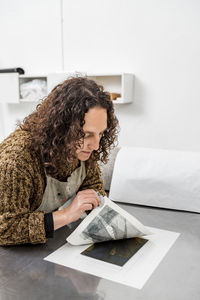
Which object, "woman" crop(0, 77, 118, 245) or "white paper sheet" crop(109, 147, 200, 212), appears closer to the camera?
"woman" crop(0, 77, 118, 245)

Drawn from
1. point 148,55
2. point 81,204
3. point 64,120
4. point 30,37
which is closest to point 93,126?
point 64,120

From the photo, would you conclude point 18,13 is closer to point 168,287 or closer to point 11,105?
point 11,105

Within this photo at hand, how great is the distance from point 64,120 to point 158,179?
0.61 m

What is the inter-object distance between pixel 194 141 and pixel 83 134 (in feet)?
4.80

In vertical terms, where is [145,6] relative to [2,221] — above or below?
above

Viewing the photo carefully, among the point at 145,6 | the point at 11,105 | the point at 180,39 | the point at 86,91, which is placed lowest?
the point at 11,105

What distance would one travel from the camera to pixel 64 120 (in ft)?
3.45


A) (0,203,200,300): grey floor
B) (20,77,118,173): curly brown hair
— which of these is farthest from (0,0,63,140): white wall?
(0,203,200,300): grey floor

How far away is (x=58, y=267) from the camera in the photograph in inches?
36.6

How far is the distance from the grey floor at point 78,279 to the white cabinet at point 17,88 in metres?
1.83

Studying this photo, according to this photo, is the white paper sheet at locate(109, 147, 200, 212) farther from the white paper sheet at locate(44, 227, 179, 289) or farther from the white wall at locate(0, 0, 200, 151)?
the white wall at locate(0, 0, 200, 151)

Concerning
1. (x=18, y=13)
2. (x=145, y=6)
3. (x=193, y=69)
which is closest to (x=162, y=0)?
(x=145, y=6)

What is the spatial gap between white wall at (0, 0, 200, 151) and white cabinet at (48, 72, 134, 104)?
58mm

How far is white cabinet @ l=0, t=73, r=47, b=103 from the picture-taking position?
108 inches
